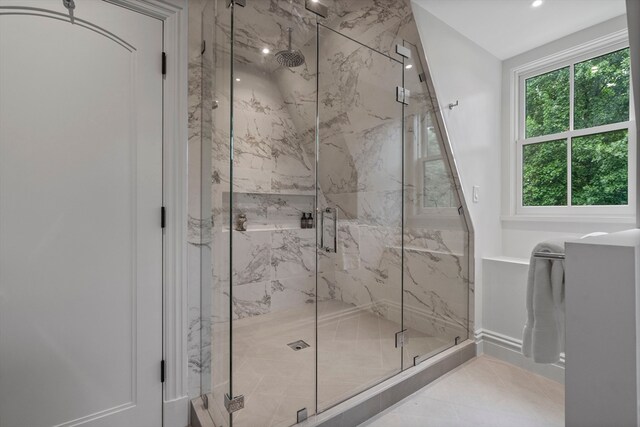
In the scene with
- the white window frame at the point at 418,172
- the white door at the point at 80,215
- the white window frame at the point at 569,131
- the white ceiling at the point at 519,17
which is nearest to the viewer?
the white door at the point at 80,215

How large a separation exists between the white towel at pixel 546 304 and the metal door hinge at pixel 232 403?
1.21 metres

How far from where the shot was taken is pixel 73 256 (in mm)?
1297

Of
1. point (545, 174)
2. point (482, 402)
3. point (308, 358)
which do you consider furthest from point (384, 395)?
point (545, 174)

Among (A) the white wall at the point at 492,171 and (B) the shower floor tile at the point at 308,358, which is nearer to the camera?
(B) the shower floor tile at the point at 308,358

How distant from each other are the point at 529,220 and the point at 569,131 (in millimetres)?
730

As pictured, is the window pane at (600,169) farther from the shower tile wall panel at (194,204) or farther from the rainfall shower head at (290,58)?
the shower tile wall panel at (194,204)

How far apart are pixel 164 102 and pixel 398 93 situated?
4.94 feet

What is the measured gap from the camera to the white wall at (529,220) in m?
2.10

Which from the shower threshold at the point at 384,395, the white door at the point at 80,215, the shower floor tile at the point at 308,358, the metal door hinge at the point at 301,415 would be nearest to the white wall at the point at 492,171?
the shower threshold at the point at 384,395

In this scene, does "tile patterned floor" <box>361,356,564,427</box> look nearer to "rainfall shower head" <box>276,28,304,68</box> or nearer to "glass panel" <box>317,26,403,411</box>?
"glass panel" <box>317,26,403,411</box>

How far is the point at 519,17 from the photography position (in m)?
2.07

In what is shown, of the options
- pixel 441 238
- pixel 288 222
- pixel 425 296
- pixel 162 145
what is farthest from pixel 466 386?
pixel 162 145

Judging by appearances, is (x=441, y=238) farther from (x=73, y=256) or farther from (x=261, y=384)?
(x=73, y=256)

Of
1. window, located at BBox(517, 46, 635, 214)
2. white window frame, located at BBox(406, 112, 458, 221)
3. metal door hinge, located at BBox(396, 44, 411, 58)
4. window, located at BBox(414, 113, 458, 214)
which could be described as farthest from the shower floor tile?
metal door hinge, located at BBox(396, 44, 411, 58)
